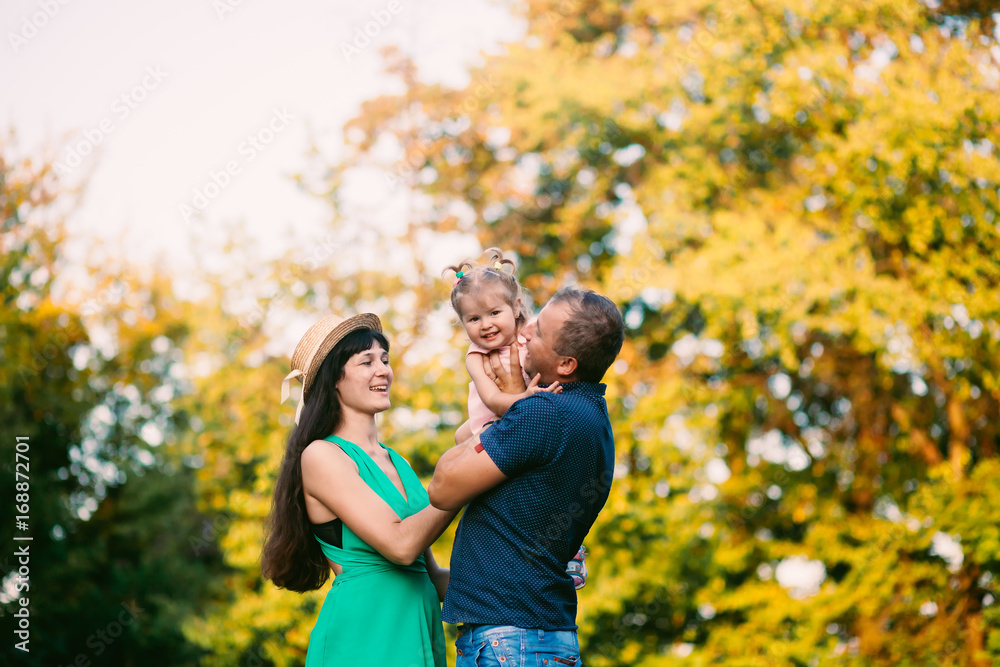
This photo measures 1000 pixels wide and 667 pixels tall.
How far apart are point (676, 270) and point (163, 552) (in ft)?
37.7

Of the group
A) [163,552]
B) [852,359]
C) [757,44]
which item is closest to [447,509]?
[757,44]

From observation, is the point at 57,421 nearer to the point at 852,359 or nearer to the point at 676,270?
the point at 676,270

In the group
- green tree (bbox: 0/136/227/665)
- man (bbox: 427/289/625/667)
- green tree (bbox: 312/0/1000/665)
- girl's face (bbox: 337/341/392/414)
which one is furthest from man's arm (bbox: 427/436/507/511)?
green tree (bbox: 0/136/227/665)

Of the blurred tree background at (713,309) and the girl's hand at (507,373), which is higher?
the girl's hand at (507,373)

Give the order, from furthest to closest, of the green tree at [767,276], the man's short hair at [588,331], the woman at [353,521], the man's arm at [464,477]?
the green tree at [767,276] < the woman at [353,521] < the man's short hair at [588,331] < the man's arm at [464,477]

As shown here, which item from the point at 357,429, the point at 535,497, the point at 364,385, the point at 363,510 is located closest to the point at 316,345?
the point at 364,385

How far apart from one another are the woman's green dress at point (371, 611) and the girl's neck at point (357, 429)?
0.28 feet

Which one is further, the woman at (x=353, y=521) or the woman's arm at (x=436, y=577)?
the woman's arm at (x=436, y=577)

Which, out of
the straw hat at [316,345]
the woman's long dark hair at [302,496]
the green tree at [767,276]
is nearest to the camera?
the woman's long dark hair at [302,496]

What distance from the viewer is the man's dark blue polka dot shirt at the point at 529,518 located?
1.96 meters

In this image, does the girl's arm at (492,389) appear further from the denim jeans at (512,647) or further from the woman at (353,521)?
the denim jeans at (512,647)

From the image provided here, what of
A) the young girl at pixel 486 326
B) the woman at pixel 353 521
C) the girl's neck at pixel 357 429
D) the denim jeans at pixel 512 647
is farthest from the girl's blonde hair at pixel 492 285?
the denim jeans at pixel 512 647

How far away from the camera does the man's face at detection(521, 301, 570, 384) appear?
2.08 metres

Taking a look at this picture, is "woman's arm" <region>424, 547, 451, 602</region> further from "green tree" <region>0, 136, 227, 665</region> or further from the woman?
"green tree" <region>0, 136, 227, 665</region>
